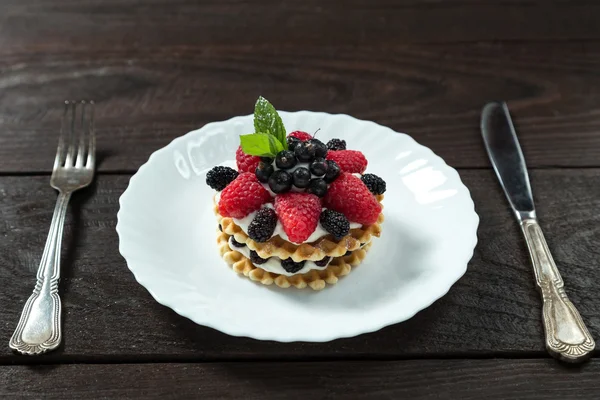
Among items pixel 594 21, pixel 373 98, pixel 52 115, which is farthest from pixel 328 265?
pixel 594 21

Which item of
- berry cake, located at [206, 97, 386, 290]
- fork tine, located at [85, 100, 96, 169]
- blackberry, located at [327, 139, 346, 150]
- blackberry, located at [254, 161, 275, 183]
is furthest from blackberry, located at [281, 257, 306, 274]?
fork tine, located at [85, 100, 96, 169]

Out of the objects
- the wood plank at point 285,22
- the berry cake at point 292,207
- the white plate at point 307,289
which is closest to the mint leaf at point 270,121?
the berry cake at point 292,207

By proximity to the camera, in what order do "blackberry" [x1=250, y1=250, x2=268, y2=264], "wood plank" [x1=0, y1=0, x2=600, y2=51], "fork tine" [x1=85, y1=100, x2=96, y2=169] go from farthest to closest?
1. "wood plank" [x1=0, y1=0, x2=600, y2=51]
2. "fork tine" [x1=85, y1=100, x2=96, y2=169]
3. "blackberry" [x1=250, y1=250, x2=268, y2=264]

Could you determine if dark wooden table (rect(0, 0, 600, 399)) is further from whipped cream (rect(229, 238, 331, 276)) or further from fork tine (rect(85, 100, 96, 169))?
whipped cream (rect(229, 238, 331, 276))

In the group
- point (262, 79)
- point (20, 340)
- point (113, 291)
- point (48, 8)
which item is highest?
point (48, 8)

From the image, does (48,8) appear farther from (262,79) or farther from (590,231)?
(590,231)

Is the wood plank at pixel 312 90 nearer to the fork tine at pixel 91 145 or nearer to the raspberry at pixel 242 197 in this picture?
the fork tine at pixel 91 145
